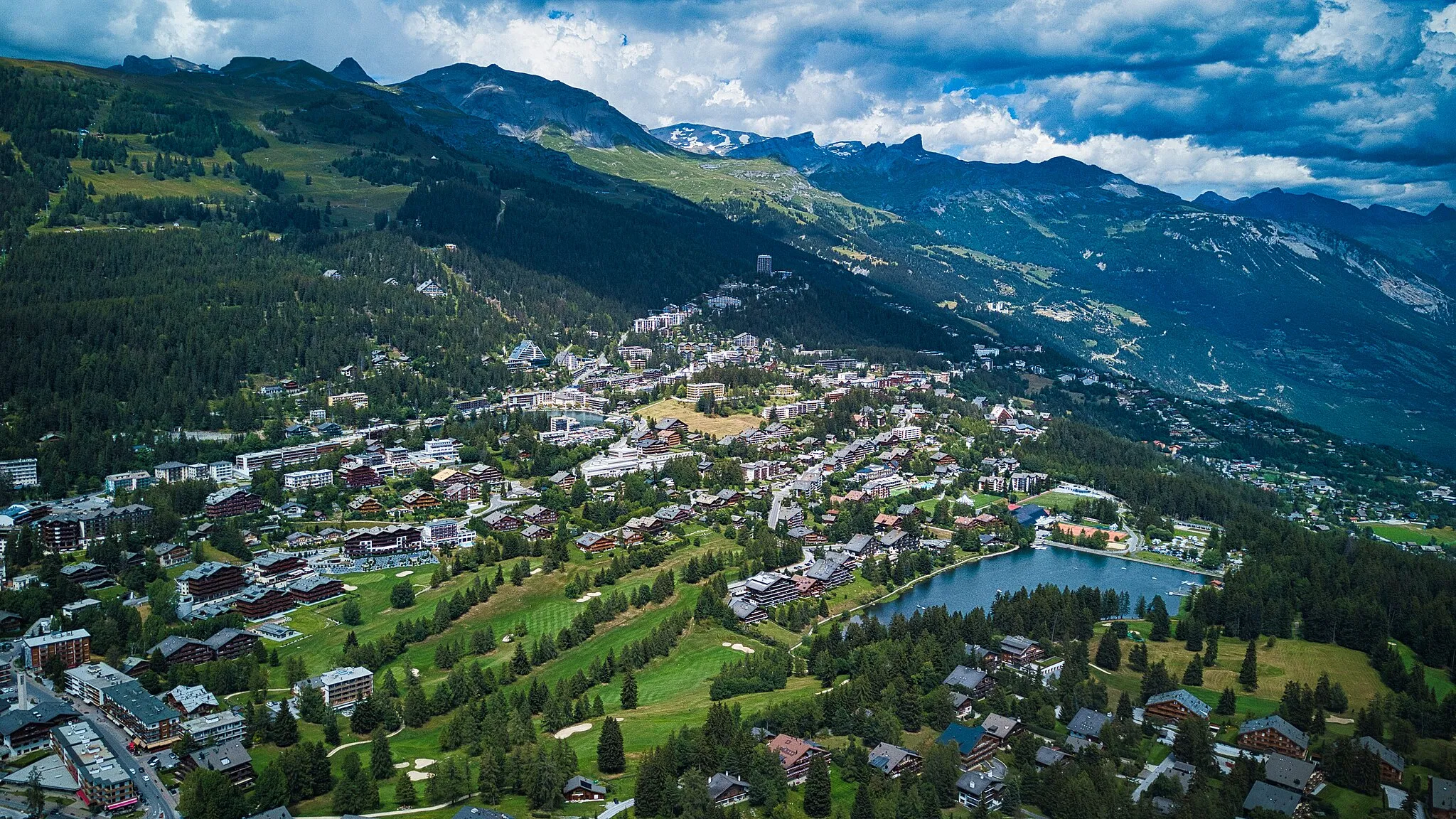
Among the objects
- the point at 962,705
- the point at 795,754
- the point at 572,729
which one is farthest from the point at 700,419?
the point at 795,754

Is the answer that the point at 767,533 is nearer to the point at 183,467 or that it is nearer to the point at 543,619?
the point at 543,619

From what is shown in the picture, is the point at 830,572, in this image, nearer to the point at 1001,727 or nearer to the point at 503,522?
the point at 503,522

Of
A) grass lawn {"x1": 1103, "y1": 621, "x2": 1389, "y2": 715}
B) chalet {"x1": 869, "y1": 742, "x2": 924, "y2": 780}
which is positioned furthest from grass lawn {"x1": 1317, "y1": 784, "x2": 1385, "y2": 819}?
chalet {"x1": 869, "y1": 742, "x2": 924, "y2": 780}

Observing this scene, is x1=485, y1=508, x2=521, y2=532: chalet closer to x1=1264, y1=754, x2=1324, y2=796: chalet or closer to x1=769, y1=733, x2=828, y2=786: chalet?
x1=769, y1=733, x2=828, y2=786: chalet

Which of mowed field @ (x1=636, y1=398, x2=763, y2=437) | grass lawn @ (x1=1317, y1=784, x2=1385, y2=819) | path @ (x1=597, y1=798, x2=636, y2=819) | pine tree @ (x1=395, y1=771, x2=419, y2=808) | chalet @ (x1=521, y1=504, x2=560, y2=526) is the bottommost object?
grass lawn @ (x1=1317, y1=784, x2=1385, y2=819)

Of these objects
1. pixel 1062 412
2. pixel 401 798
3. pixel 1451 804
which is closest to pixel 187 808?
pixel 401 798

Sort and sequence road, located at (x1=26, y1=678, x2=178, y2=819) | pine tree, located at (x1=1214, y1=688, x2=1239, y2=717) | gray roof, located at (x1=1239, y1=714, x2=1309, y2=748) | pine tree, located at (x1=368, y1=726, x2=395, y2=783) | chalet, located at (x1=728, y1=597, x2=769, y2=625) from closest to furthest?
1. road, located at (x1=26, y1=678, x2=178, y2=819)
2. pine tree, located at (x1=368, y1=726, x2=395, y2=783)
3. gray roof, located at (x1=1239, y1=714, x2=1309, y2=748)
4. pine tree, located at (x1=1214, y1=688, x2=1239, y2=717)
5. chalet, located at (x1=728, y1=597, x2=769, y2=625)

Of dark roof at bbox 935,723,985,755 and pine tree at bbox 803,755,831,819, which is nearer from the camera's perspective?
pine tree at bbox 803,755,831,819
